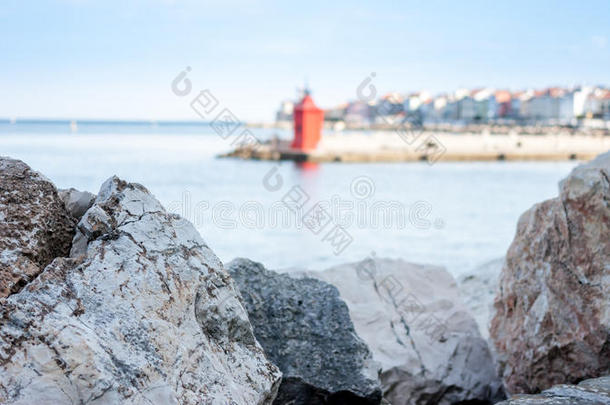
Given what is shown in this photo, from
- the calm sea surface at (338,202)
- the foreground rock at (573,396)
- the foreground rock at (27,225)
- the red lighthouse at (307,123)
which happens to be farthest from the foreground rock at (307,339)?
the red lighthouse at (307,123)

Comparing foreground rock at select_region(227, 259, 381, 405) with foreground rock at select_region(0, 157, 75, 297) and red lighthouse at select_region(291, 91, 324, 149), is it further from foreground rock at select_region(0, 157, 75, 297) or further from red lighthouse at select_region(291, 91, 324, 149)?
red lighthouse at select_region(291, 91, 324, 149)

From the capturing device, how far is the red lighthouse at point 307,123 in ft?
116

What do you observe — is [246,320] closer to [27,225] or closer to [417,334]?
[27,225]

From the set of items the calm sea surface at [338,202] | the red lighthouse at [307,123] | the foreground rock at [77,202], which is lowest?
the calm sea surface at [338,202]

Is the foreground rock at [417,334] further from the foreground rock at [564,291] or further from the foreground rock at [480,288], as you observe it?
the foreground rock at [480,288]

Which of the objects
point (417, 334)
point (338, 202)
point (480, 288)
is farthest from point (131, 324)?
point (338, 202)

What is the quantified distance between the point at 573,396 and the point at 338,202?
→ 65.1 ft

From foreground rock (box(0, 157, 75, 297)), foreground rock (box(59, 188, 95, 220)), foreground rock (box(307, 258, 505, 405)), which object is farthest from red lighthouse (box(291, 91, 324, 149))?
foreground rock (box(0, 157, 75, 297))

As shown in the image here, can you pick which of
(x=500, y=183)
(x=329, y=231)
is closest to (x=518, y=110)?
(x=500, y=183)

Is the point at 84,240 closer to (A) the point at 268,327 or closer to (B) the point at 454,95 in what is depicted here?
(A) the point at 268,327

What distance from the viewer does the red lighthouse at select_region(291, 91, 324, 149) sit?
35.5 meters

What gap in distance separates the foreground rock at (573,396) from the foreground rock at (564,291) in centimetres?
88

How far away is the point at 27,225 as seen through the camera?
232 centimetres

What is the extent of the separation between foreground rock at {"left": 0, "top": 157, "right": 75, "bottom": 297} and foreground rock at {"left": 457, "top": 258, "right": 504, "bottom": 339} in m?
3.95
